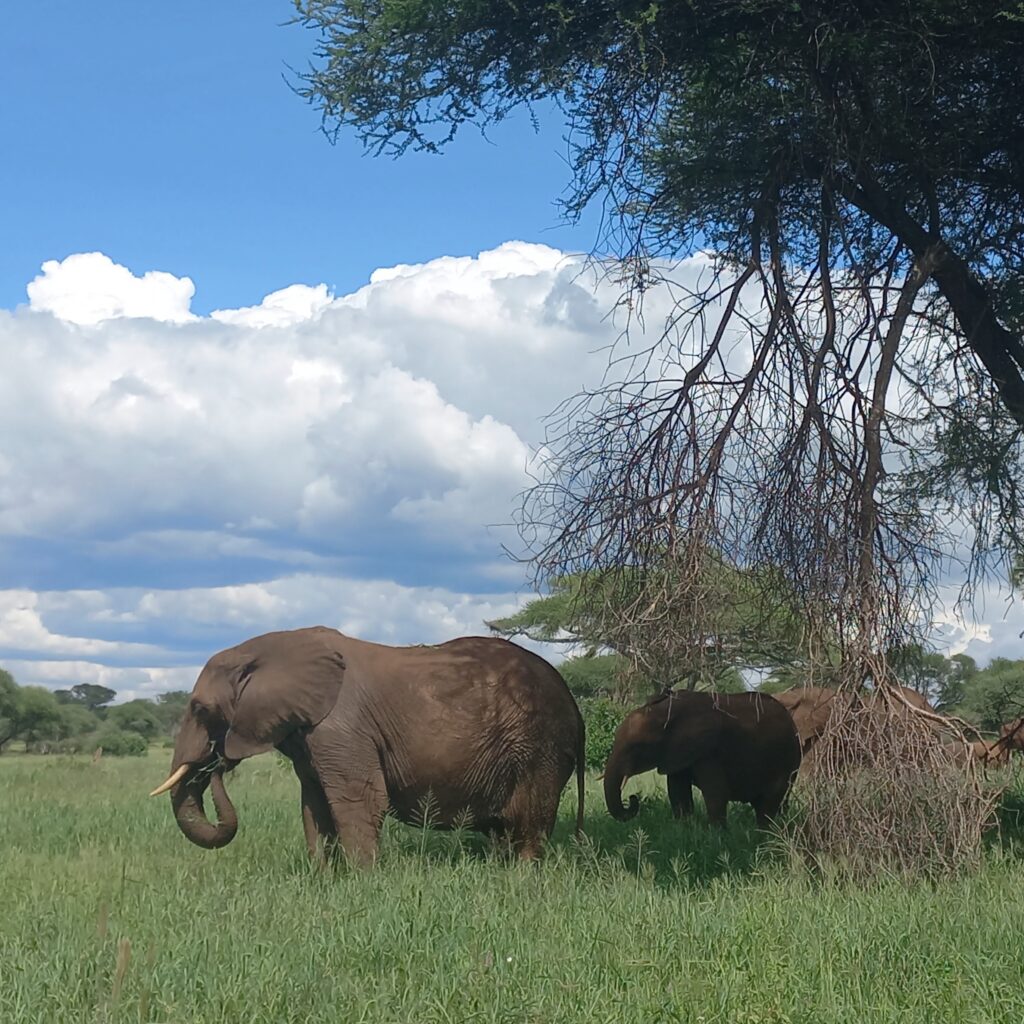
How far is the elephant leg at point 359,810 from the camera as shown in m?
9.98

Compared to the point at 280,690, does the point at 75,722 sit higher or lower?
lower

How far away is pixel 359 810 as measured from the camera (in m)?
10.1

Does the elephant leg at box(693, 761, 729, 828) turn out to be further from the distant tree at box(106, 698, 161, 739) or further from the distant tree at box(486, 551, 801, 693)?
the distant tree at box(106, 698, 161, 739)

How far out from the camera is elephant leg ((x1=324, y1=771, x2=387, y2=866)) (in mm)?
9977

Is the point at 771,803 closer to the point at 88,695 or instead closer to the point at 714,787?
the point at 714,787

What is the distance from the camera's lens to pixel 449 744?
10594 millimetres

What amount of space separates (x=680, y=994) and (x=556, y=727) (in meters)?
5.02

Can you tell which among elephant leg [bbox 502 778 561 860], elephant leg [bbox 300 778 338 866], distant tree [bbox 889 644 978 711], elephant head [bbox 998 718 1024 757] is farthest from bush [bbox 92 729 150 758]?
elephant leg [bbox 502 778 561 860]

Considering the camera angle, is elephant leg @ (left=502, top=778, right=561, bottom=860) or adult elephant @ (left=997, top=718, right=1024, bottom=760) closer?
elephant leg @ (left=502, top=778, right=561, bottom=860)

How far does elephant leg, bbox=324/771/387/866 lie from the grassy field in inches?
14.7

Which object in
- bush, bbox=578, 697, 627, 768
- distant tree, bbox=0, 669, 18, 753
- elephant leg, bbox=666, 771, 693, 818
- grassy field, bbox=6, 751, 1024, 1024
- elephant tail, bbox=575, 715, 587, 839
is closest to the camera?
grassy field, bbox=6, 751, 1024, 1024

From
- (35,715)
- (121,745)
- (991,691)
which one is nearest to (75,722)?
(35,715)

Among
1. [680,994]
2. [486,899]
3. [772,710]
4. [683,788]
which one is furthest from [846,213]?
[680,994]

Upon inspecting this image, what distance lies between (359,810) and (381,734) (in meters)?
0.64
